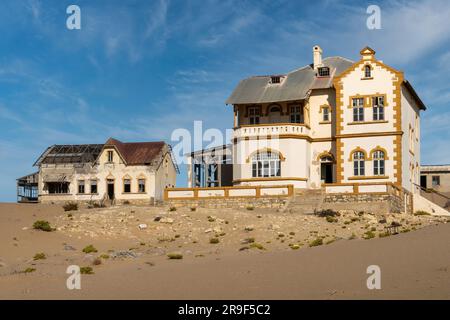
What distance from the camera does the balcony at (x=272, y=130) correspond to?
46.2m

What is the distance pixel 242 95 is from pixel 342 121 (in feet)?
26.3

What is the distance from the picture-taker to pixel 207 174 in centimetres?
5128

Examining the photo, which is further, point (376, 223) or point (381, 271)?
point (376, 223)

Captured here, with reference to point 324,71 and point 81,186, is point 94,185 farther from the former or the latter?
point 324,71

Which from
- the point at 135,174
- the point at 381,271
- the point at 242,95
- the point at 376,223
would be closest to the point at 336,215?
the point at 376,223

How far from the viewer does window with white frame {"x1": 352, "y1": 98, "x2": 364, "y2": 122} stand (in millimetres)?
45938

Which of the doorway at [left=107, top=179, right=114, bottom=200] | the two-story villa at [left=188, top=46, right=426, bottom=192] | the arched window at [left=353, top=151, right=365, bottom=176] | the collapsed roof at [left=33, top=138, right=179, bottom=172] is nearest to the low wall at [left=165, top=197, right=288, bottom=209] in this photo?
the two-story villa at [left=188, top=46, right=426, bottom=192]

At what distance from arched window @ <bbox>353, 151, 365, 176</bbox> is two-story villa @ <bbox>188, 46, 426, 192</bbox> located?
0.23ft

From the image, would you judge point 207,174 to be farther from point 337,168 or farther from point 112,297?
point 112,297

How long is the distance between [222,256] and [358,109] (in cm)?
2353

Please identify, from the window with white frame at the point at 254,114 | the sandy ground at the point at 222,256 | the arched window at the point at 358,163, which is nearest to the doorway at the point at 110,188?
the window with white frame at the point at 254,114

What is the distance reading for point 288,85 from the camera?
162 feet

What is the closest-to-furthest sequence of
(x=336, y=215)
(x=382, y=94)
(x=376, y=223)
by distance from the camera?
(x=376, y=223), (x=336, y=215), (x=382, y=94)

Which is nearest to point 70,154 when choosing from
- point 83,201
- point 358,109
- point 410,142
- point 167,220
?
point 83,201
